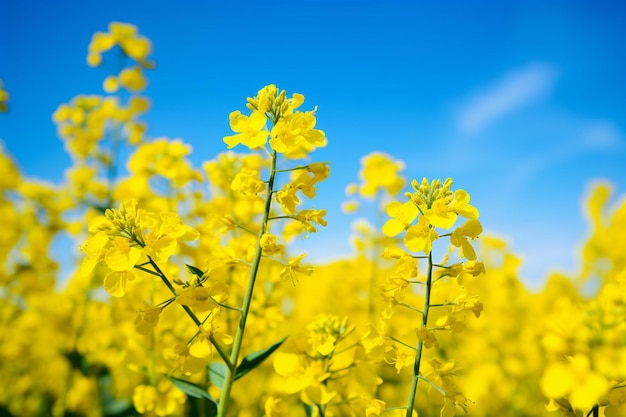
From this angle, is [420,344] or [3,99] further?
[3,99]

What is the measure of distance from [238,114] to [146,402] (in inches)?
63.8

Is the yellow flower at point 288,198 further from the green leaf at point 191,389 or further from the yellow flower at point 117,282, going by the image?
the green leaf at point 191,389

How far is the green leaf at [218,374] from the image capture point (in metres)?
1.90

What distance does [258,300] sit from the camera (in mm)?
2904

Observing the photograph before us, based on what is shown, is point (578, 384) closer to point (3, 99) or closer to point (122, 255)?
point (122, 255)

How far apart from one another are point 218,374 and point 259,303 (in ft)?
3.14

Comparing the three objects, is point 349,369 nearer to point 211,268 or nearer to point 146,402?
point 211,268

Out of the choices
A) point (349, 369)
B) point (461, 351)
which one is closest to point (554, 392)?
point (349, 369)

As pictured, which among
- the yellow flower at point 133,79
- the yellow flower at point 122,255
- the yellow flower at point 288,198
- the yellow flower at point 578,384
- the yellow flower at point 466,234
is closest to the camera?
the yellow flower at point 578,384

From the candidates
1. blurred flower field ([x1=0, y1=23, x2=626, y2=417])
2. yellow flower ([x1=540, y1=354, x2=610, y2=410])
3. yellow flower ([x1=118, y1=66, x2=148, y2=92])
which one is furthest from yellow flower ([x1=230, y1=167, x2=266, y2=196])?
yellow flower ([x1=118, y1=66, x2=148, y2=92])

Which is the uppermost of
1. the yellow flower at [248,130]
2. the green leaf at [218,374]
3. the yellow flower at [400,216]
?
the yellow flower at [248,130]

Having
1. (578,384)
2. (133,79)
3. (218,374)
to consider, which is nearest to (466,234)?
(578,384)

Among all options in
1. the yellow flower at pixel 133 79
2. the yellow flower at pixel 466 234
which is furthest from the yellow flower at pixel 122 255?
the yellow flower at pixel 133 79

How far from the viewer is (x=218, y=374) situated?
6.40 feet
